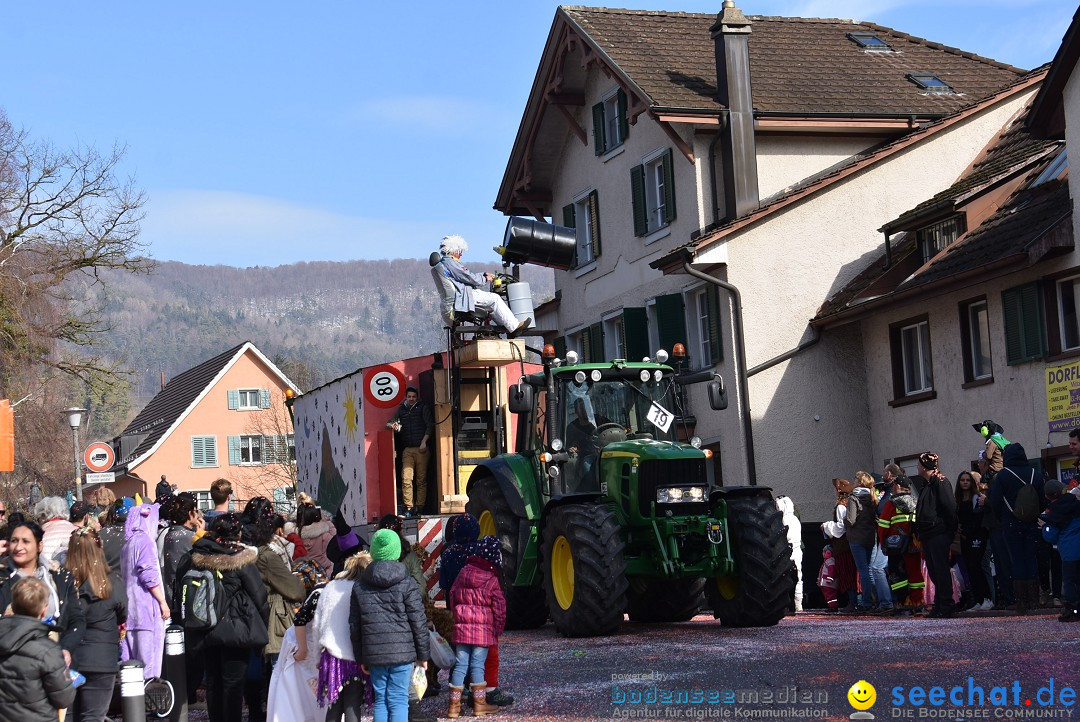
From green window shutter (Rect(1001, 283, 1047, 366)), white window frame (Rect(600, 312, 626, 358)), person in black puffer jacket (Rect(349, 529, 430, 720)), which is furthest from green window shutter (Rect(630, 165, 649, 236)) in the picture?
person in black puffer jacket (Rect(349, 529, 430, 720))

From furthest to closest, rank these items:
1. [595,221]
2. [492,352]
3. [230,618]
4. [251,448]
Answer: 1. [251,448]
2. [595,221]
3. [492,352]
4. [230,618]

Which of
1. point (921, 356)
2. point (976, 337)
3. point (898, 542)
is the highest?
point (976, 337)

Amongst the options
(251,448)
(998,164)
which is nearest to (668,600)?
(998,164)

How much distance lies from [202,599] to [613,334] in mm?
21989

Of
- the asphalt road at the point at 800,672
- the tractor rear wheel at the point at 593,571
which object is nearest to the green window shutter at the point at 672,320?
the asphalt road at the point at 800,672

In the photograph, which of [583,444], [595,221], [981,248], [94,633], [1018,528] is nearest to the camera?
[94,633]

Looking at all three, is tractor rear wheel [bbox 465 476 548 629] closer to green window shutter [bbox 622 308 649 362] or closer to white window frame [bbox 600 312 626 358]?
green window shutter [bbox 622 308 649 362]

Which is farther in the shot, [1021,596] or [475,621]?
[1021,596]

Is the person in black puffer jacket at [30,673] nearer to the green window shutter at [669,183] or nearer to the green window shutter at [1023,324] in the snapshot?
the green window shutter at [1023,324]

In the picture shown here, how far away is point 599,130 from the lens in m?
32.2

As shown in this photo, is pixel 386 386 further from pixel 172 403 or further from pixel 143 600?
pixel 172 403

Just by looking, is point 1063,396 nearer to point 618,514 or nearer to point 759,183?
point 759,183

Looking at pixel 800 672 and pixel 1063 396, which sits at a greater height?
pixel 1063 396

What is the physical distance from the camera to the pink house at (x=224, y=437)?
6994cm
